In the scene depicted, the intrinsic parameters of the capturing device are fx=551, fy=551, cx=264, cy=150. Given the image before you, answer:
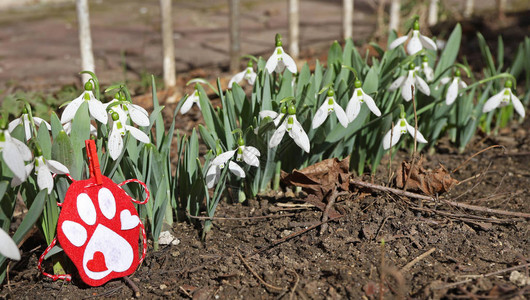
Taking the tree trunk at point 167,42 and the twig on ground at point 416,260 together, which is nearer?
the twig on ground at point 416,260

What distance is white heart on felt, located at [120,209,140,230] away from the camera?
1820 mm

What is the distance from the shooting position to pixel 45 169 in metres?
1.65

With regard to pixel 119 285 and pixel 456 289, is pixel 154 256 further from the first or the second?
pixel 456 289

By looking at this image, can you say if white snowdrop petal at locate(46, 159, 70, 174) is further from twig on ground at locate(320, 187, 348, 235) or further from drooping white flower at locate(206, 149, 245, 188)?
twig on ground at locate(320, 187, 348, 235)

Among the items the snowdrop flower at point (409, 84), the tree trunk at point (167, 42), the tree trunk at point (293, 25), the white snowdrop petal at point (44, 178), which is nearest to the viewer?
the white snowdrop petal at point (44, 178)

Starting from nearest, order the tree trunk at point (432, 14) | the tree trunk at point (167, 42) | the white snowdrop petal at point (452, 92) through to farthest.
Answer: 1. the white snowdrop petal at point (452, 92)
2. the tree trunk at point (167, 42)
3. the tree trunk at point (432, 14)

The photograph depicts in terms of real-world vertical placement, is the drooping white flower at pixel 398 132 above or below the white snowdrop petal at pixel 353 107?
below

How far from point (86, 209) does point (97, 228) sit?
0.24ft

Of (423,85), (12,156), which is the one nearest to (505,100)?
(423,85)

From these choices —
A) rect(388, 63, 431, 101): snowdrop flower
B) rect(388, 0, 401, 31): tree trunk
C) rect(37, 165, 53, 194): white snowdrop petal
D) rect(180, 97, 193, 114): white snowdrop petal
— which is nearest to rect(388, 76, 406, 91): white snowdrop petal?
rect(388, 63, 431, 101): snowdrop flower

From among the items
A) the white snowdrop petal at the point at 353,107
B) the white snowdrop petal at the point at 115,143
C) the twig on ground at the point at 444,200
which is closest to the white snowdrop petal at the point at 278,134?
the white snowdrop petal at the point at 353,107

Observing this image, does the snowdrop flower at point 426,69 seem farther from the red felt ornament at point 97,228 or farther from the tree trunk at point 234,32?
the tree trunk at point 234,32

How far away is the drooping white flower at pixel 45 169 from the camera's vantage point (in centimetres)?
163

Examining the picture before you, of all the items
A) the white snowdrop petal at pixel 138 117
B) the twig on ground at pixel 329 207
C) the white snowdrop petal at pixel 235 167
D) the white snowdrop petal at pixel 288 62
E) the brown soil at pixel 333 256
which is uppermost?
the white snowdrop petal at pixel 288 62
